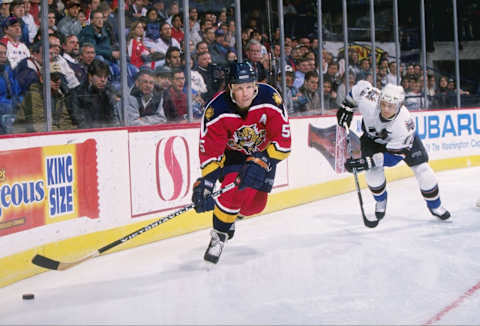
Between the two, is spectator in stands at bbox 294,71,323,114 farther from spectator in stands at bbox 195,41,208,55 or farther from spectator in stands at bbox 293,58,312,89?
spectator in stands at bbox 195,41,208,55

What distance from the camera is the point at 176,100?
5.77 metres

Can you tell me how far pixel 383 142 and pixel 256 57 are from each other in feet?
6.28

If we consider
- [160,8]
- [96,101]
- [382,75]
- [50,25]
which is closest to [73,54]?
[50,25]

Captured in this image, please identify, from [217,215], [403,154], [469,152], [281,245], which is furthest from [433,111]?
[217,215]

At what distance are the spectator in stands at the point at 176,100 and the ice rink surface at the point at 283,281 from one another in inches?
39.5

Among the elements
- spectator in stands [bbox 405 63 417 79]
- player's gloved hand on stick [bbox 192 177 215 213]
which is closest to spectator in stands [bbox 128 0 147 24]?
player's gloved hand on stick [bbox 192 177 215 213]

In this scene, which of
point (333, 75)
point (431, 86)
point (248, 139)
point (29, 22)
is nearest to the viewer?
point (248, 139)

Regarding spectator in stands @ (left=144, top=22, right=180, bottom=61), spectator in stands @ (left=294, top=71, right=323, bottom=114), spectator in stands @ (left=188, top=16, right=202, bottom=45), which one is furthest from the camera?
spectator in stands @ (left=294, top=71, right=323, bottom=114)

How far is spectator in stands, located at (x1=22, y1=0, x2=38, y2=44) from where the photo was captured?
4.37 metres

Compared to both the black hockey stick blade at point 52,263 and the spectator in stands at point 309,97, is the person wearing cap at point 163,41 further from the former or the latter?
the black hockey stick blade at point 52,263

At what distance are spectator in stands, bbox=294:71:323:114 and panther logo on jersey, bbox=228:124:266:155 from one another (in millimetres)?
3178

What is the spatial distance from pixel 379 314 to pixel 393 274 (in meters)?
0.83

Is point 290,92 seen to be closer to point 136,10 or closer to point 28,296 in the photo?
point 136,10

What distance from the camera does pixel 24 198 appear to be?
13.3 feet
